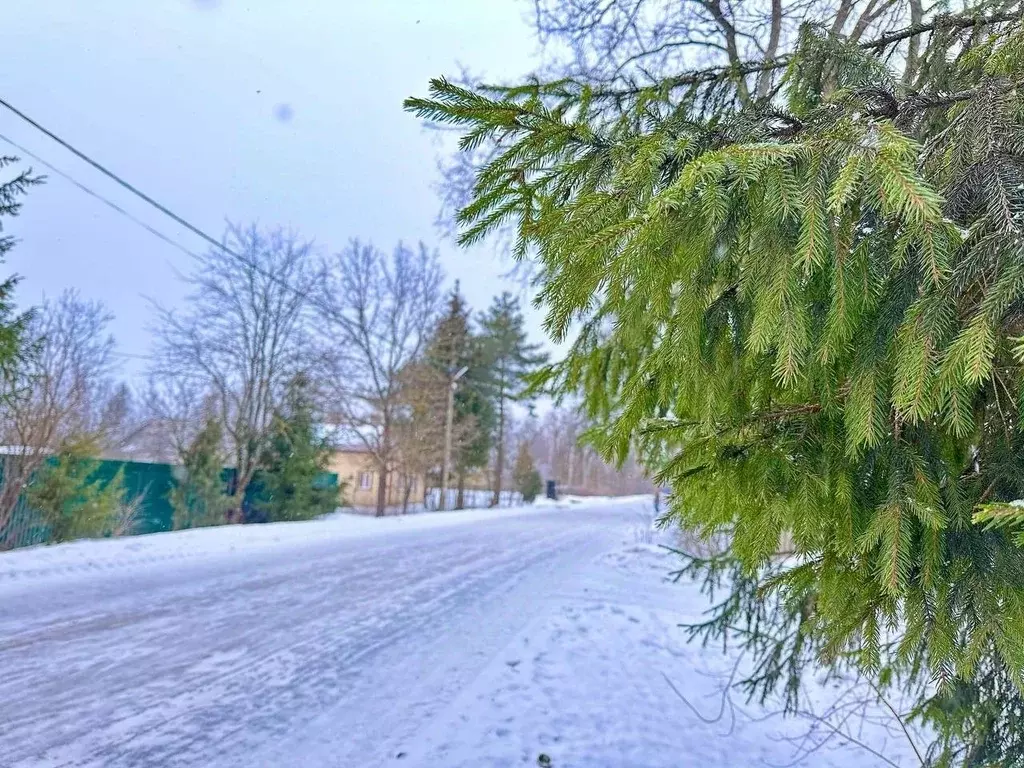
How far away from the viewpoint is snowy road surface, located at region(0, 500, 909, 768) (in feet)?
9.63

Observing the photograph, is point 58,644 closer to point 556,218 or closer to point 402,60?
point 556,218

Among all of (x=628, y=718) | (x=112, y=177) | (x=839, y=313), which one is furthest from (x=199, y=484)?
(x=839, y=313)

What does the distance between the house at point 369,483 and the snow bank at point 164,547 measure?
4.25 m

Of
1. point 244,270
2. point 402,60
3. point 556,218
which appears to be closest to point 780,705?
point 556,218

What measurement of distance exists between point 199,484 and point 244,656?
965 cm

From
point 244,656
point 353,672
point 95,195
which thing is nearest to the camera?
point 353,672

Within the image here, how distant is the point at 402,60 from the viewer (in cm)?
661

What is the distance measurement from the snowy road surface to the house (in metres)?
10.8

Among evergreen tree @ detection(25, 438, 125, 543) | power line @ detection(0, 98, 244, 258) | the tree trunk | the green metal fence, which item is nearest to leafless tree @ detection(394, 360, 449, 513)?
the tree trunk

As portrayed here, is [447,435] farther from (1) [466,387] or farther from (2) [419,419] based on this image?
(1) [466,387]

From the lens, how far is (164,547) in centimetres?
874

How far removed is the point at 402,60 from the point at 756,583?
252 inches

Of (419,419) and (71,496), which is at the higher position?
(419,419)

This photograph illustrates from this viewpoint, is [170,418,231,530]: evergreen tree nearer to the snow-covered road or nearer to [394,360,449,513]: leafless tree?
the snow-covered road
